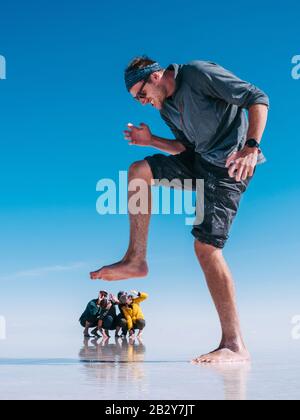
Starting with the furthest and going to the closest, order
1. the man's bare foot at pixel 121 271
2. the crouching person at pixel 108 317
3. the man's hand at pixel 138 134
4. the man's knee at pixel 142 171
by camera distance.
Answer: the crouching person at pixel 108 317
the man's hand at pixel 138 134
the man's knee at pixel 142 171
the man's bare foot at pixel 121 271

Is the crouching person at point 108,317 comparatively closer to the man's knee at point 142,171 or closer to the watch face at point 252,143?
the man's knee at point 142,171

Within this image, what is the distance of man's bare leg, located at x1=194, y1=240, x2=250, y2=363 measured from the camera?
472 centimetres

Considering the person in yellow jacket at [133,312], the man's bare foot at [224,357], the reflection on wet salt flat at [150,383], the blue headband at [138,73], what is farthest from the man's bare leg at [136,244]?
the person in yellow jacket at [133,312]

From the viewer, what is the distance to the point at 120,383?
2.82 m

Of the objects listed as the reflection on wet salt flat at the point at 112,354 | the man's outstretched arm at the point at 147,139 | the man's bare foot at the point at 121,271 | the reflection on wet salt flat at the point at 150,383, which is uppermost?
the man's outstretched arm at the point at 147,139

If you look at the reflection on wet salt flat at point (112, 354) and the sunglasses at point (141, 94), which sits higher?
the sunglasses at point (141, 94)

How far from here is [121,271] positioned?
4.53 m

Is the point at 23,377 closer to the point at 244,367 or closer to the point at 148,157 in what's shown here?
the point at 244,367

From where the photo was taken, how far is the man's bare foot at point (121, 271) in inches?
176

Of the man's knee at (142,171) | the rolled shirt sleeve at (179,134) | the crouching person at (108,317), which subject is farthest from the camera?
the crouching person at (108,317)

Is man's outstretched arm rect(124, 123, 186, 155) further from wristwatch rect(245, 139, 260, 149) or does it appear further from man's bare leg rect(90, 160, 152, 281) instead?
wristwatch rect(245, 139, 260, 149)

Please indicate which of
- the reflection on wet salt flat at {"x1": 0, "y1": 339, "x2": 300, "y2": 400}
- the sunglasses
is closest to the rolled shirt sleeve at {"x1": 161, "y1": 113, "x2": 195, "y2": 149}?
the sunglasses

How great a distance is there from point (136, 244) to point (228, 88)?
137 centimetres

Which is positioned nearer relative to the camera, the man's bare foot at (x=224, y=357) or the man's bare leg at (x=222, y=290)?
the man's bare foot at (x=224, y=357)
